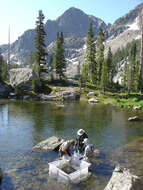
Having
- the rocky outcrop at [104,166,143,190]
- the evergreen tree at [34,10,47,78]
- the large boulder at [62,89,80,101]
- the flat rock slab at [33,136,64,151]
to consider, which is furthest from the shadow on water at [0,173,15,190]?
the evergreen tree at [34,10,47,78]

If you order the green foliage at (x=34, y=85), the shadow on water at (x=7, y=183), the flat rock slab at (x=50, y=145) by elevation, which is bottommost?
the shadow on water at (x=7, y=183)

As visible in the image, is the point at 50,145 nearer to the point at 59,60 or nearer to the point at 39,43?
the point at 39,43

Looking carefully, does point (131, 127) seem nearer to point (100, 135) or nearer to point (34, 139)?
point (100, 135)

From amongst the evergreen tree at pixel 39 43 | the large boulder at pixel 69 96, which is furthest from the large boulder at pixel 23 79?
the large boulder at pixel 69 96

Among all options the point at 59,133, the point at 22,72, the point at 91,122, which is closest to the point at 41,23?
the point at 22,72

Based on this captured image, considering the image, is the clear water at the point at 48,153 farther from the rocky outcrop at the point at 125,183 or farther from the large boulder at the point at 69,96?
the large boulder at the point at 69,96

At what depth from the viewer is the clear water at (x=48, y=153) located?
11566 millimetres

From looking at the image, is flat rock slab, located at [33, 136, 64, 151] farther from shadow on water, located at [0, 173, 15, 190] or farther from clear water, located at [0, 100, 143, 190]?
shadow on water, located at [0, 173, 15, 190]

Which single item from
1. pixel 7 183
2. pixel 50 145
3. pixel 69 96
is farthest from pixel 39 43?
pixel 7 183

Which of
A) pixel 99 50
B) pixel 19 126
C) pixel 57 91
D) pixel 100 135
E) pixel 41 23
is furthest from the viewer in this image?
pixel 99 50

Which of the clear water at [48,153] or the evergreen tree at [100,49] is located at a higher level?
the evergreen tree at [100,49]

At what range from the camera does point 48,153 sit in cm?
1581

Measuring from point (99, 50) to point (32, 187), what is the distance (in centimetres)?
7305

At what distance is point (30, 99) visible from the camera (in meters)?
51.4
